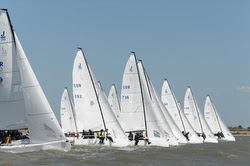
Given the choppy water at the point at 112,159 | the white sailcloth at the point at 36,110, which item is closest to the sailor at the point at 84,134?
the choppy water at the point at 112,159

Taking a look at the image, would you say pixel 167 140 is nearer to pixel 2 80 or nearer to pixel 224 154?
pixel 224 154

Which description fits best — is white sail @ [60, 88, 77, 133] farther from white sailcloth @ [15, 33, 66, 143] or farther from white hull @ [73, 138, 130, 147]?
white sailcloth @ [15, 33, 66, 143]

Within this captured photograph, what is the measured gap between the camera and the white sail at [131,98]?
37.5m

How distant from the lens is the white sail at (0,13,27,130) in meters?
26.1

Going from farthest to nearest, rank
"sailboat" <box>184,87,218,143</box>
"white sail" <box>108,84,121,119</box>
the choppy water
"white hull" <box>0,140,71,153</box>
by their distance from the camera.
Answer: "sailboat" <box>184,87,218,143</box>, "white sail" <box>108,84,121,119</box>, "white hull" <box>0,140,71,153</box>, the choppy water

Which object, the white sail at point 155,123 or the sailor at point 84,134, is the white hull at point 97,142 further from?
the white sail at point 155,123

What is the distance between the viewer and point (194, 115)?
57.8 m

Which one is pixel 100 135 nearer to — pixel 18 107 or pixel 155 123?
pixel 155 123

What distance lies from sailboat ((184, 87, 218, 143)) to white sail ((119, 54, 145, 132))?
1871cm

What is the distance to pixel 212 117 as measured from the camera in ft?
207

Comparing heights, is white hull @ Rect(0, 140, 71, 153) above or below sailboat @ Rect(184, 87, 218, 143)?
below

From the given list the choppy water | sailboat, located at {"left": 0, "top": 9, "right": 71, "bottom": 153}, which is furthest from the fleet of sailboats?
the choppy water

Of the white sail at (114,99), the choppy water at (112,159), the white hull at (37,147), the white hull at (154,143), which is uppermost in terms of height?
the white sail at (114,99)

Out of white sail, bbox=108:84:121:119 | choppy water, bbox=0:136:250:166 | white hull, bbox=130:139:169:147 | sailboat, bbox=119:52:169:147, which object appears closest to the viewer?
choppy water, bbox=0:136:250:166
